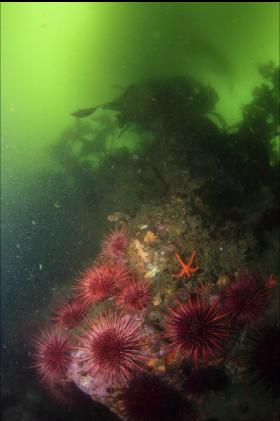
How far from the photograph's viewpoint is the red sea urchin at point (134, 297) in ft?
12.2

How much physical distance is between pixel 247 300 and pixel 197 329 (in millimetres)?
599

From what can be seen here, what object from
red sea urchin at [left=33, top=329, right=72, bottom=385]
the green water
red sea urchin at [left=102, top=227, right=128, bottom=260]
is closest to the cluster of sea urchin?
red sea urchin at [left=33, top=329, right=72, bottom=385]

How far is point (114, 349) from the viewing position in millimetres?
3320

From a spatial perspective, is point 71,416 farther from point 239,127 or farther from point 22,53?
point 22,53

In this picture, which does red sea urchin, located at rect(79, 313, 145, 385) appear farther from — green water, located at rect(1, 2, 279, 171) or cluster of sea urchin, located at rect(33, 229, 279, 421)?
green water, located at rect(1, 2, 279, 171)

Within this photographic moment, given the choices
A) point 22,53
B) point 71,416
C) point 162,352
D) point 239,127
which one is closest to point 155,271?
point 162,352

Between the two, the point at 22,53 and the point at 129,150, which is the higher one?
the point at 22,53

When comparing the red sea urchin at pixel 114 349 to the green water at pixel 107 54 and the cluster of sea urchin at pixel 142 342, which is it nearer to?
the cluster of sea urchin at pixel 142 342

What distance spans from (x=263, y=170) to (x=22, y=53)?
8.58 m

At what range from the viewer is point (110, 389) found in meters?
3.70

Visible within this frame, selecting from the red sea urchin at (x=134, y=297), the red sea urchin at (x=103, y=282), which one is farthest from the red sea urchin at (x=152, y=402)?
the red sea urchin at (x=103, y=282)

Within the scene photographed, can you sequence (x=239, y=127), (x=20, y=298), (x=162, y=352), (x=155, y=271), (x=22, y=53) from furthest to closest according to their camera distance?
(x=22, y=53) < (x=20, y=298) < (x=239, y=127) < (x=155, y=271) < (x=162, y=352)

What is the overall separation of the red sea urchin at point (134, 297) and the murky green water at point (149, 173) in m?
0.09

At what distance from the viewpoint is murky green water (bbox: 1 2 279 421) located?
3547 mm
